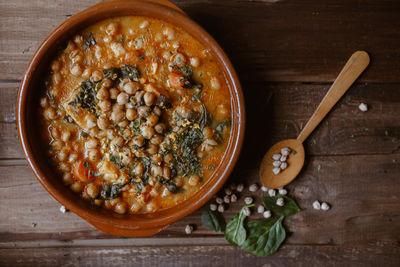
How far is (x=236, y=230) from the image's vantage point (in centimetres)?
281

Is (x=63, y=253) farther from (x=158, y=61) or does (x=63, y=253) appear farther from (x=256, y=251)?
(x=158, y=61)

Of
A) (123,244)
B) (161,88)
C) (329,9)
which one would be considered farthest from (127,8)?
(123,244)

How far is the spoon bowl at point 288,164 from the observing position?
2746 mm

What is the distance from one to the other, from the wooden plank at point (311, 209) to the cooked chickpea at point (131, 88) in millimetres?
1047

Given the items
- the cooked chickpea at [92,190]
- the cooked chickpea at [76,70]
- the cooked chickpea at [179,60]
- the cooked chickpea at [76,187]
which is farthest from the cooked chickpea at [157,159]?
the cooked chickpea at [76,70]

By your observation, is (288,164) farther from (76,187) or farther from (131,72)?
(76,187)

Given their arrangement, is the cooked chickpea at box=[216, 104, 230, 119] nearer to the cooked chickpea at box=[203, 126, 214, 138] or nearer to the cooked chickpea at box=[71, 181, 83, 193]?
the cooked chickpea at box=[203, 126, 214, 138]

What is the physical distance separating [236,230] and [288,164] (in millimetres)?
691

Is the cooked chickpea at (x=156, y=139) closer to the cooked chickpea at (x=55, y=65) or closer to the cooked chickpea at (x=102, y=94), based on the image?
the cooked chickpea at (x=102, y=94)

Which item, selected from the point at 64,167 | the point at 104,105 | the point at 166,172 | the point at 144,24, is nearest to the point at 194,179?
the point at 166,172

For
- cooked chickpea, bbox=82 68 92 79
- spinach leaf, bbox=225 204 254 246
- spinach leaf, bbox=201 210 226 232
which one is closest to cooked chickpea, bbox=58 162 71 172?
cooked chickpea, bbox=82 68 92 79

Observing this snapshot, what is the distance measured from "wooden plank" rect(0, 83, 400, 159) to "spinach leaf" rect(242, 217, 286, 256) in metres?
0.55

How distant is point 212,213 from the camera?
9.21 feet

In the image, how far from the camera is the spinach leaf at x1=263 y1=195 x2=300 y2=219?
9.21 feet
